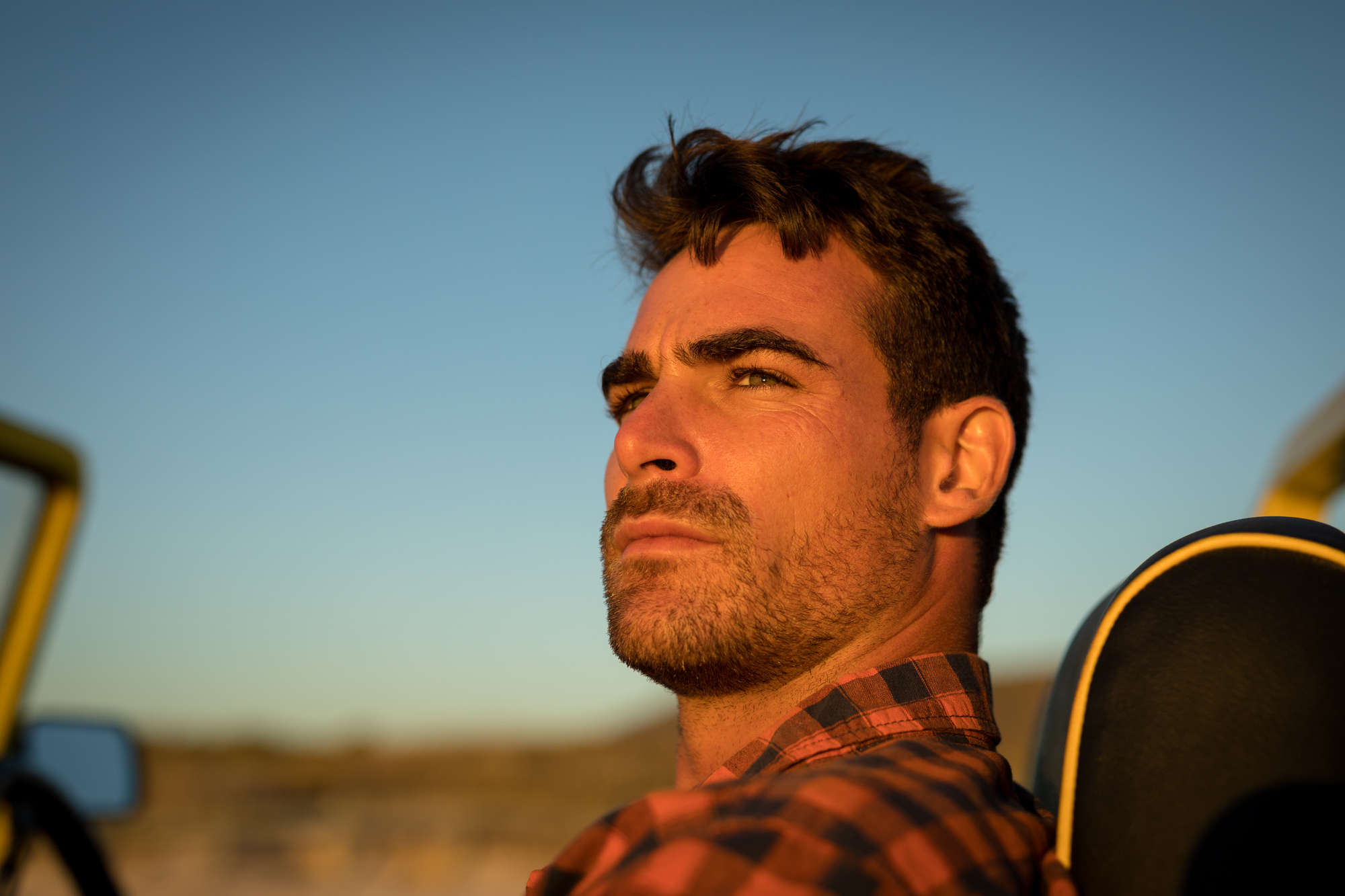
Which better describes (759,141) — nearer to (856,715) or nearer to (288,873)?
(856,715)

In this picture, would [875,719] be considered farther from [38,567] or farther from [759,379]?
[38,567]

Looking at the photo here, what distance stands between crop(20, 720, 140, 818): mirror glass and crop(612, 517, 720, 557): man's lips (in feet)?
4.46

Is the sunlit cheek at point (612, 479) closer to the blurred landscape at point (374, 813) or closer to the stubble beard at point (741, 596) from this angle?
the stubble beard at point (741, 596)

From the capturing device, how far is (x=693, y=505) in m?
2.12

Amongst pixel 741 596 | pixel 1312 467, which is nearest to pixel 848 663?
pixel 741 596

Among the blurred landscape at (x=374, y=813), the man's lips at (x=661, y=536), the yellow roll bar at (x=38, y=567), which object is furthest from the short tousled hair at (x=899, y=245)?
the blurred landscape at (x=374, y=813)

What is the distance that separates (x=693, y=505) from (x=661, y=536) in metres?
0.09

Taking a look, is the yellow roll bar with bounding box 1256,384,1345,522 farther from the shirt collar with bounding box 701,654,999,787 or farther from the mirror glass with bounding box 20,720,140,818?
the mirror glass with bounding box 20,720,140,818

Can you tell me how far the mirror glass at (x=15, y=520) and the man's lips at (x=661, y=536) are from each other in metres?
1.27

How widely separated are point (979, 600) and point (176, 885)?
9517 millimetres

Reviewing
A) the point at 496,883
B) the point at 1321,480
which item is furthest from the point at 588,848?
the point at 496,883

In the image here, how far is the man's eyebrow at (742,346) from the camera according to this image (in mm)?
2268

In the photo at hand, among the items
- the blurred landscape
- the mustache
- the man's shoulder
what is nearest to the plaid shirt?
the man's shoulder

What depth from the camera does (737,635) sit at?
2.02m
